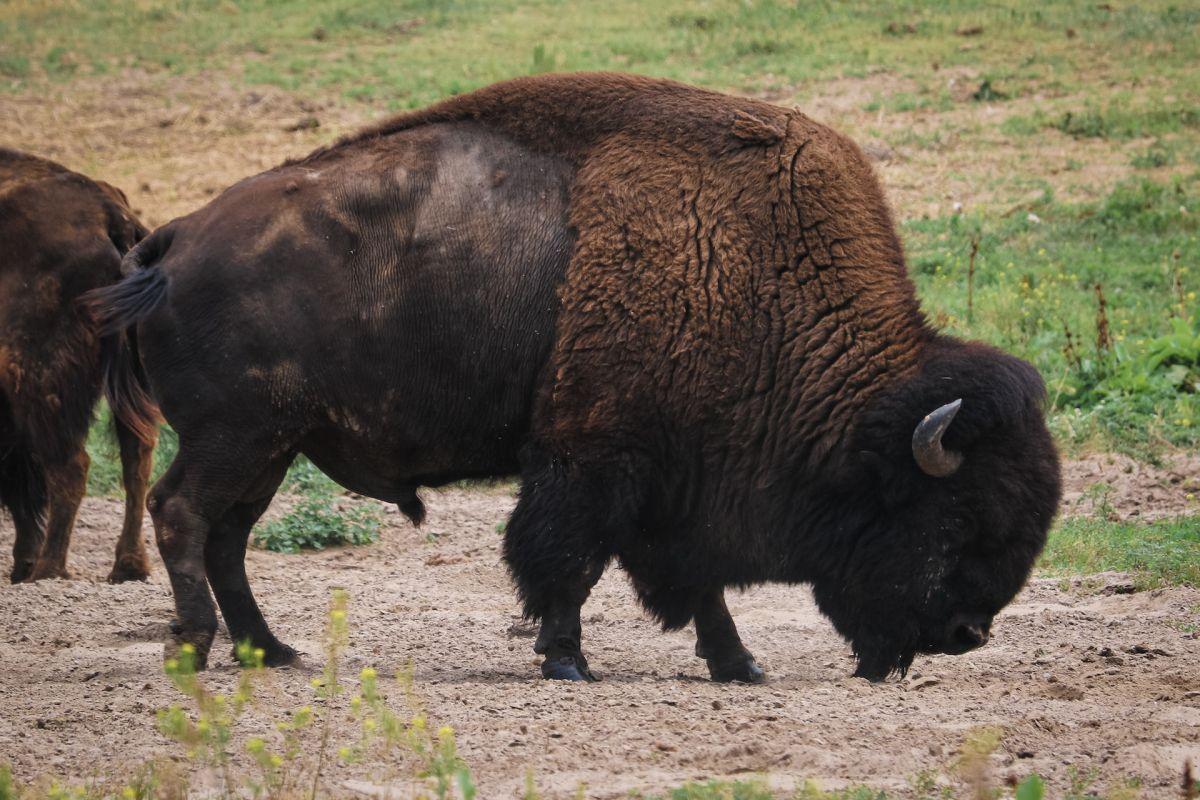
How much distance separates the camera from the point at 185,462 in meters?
5.56

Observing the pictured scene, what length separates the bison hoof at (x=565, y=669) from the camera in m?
5.50

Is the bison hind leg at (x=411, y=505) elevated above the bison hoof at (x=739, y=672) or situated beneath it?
elevated above

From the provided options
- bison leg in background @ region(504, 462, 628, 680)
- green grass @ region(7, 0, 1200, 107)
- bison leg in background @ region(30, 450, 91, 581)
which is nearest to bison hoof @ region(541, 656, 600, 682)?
bison leg in background @ region(504, 462, 628, 680)

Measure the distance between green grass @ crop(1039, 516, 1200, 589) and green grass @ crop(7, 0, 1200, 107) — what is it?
8637 mm

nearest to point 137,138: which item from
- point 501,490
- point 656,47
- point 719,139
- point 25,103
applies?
point 25,103

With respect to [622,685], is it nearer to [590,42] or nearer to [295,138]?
[295,138]

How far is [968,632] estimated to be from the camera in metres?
5.28

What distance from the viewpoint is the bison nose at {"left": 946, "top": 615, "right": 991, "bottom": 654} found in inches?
208

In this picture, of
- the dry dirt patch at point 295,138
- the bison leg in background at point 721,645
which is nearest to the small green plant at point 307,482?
the bison leg in background at point 721,645

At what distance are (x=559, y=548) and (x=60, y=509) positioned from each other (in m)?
3.15

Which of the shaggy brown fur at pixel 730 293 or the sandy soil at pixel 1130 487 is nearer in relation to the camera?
the shaggy brown fur at pixel 730 293

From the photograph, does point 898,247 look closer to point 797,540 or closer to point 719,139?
point 719,139

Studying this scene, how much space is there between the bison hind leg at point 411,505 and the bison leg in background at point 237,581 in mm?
496

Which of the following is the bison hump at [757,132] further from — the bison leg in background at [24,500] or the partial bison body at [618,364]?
the bison leg in background at [24,500]
